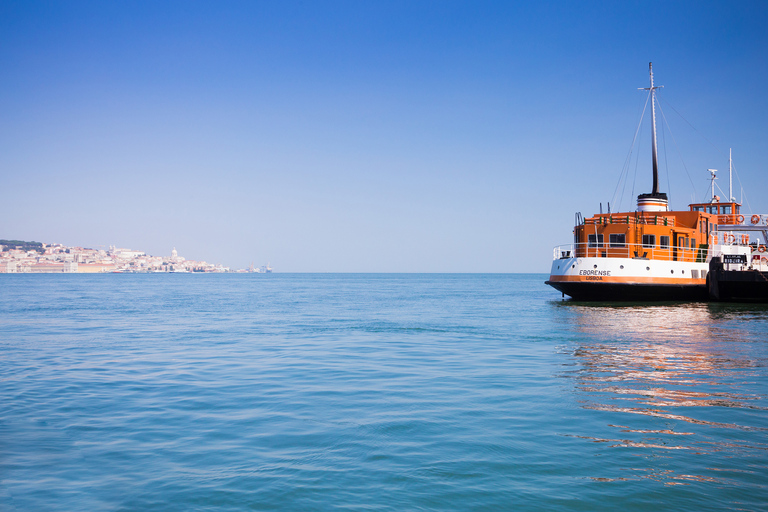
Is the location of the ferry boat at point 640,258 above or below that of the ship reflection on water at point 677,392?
above

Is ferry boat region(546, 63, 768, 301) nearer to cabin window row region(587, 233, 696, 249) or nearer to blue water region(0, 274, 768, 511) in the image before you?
cabin window row region(587, 233, 696, 249)

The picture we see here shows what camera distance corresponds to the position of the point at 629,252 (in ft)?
121

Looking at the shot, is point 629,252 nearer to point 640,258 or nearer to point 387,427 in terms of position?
point 640,258

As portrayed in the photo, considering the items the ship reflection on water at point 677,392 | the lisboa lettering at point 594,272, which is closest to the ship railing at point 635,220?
the lisboa lettering at point 594,272

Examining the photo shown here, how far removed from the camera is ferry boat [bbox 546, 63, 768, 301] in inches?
1422

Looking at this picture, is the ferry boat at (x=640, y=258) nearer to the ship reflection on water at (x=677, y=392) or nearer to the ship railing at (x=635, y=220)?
the ship railing at (x=635, y=220)

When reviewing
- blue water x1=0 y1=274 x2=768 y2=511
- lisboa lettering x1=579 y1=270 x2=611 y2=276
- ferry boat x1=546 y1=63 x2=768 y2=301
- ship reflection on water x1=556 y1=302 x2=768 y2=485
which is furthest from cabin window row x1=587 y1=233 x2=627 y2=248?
blue water x1=0 y1=274 x2=768 y2=511

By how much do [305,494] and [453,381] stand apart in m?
6.74

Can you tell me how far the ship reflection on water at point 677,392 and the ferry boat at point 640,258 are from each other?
1286 centimetres

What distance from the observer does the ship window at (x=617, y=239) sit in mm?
37562

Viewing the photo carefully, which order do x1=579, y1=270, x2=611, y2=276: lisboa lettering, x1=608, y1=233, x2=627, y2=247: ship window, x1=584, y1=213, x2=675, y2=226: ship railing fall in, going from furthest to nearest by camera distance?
x1=584, y1=213, x2=675, y2=226: ship railing
x1=608, y1=233, x2=627, y2=247: ship window
x1=579, y1=270, x2=611, y2=276: lisboa lettering

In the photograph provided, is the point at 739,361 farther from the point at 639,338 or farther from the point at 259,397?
the point at 259,397

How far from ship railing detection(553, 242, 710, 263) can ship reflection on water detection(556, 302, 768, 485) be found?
1444 centimetres

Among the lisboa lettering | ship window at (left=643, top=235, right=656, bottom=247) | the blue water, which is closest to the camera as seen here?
the blue water
